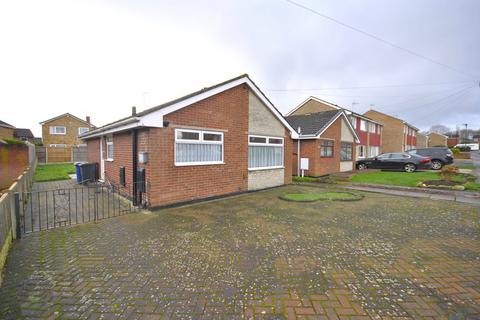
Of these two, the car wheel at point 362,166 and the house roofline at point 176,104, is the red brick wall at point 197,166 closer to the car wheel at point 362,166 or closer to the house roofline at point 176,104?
the house roofline at point 176,104

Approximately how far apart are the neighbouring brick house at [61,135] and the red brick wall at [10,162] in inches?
977

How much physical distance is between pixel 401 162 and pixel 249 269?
63.6ft

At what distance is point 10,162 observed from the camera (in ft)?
33.0

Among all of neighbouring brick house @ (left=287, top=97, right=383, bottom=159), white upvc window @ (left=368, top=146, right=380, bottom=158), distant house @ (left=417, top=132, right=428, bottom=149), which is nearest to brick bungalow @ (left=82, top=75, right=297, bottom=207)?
neighbouring brick house @ (left=287, top=97, right=383, bottom=159)

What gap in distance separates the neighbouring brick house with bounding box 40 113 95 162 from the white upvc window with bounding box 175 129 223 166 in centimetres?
3313

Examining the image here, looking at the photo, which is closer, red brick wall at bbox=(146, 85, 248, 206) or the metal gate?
the metal gate

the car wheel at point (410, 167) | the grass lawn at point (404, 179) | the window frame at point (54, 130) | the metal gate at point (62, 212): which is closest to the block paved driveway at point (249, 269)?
the metal gate at point (62, 212)

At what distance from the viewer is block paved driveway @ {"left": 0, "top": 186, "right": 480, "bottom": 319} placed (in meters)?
2.65

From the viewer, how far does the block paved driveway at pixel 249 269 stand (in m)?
2.65

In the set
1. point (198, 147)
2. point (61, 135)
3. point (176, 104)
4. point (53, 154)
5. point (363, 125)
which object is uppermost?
point (363, 125)

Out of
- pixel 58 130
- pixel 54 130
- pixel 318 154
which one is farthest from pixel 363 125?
pixel 54 130

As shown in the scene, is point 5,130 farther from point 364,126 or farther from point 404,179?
point 364,126

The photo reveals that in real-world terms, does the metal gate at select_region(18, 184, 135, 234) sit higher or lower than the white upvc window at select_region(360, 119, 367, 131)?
lower

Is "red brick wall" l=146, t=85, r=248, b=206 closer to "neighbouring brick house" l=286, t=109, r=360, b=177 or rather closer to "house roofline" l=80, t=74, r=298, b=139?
"house roofline" l=80, t=74, r=298, b=139
